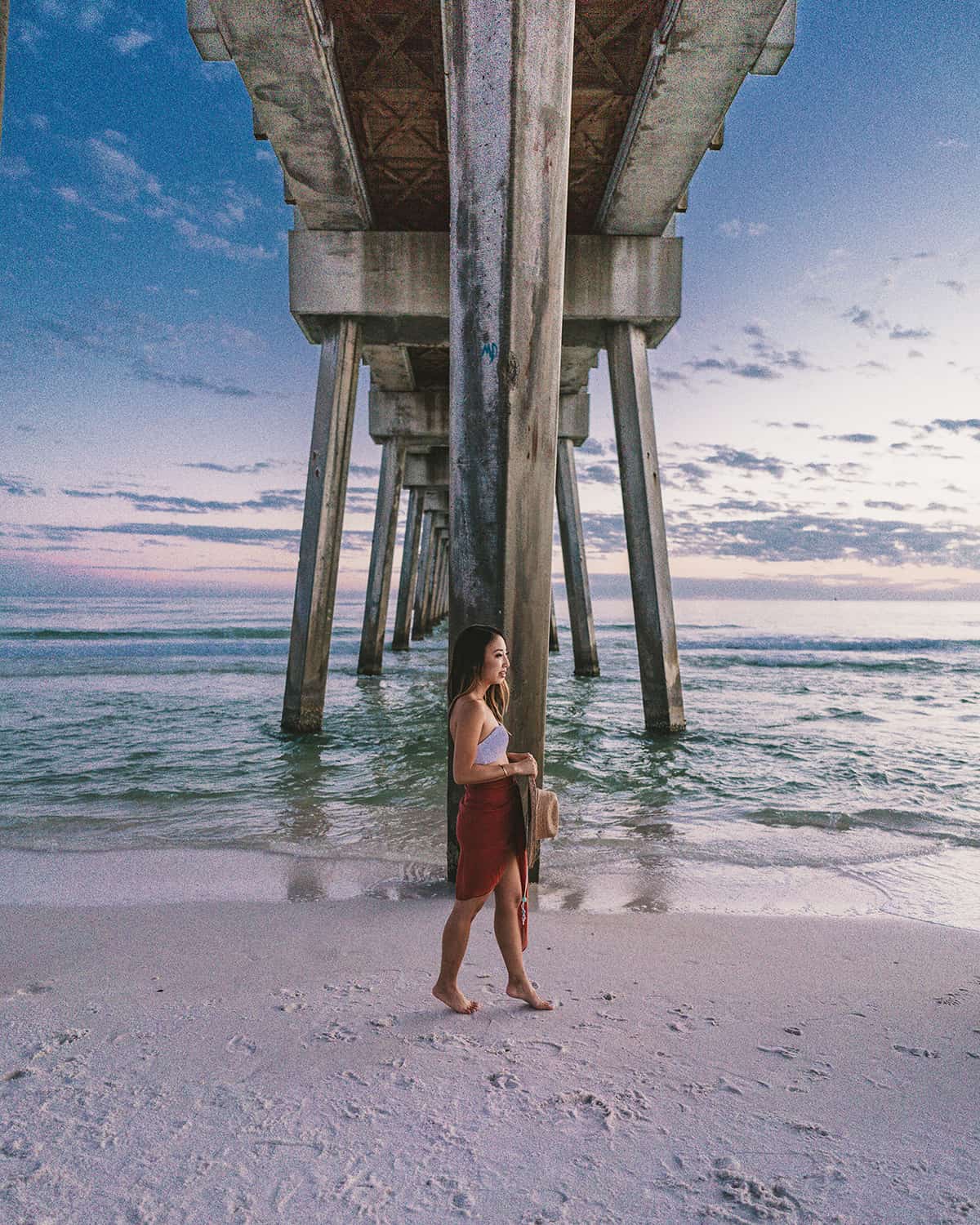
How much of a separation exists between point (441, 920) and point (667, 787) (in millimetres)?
3879

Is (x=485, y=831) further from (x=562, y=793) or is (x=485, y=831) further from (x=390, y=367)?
(x=390, y=367)

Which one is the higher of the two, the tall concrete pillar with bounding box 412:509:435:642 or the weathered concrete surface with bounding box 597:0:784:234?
the weathered concrete surface with bounding box 597:0:784:234

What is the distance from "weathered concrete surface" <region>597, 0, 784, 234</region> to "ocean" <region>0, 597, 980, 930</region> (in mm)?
5524

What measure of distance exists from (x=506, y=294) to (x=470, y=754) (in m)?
2.02

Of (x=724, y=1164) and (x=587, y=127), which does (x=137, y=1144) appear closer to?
(x=724, y=1164)

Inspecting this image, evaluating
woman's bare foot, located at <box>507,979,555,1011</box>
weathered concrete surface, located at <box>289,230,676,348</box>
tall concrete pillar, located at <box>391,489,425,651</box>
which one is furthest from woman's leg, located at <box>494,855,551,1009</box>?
tall concrete pillar, located at <box>391,489,425,651</box>

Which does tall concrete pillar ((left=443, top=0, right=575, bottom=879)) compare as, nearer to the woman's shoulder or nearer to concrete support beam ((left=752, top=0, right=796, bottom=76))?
the woman's shoulder

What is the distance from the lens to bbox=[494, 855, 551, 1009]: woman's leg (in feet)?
8.50

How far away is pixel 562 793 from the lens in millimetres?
6672

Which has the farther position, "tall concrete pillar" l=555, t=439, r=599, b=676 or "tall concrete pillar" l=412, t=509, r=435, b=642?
"tall concrete pillar" l=412, t=509, r=435, b=642

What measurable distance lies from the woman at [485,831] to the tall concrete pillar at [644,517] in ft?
21.6

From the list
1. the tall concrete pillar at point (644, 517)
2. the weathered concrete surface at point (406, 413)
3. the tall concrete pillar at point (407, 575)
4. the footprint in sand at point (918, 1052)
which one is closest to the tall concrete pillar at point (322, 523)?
the tall concrete pillar at point (644, 517)

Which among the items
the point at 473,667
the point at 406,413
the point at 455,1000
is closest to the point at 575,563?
the point at 406,413

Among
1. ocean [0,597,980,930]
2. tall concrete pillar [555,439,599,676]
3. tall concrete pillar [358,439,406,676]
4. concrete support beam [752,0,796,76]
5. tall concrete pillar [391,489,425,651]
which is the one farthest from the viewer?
tall concrete pillar [391,489,425,651]
